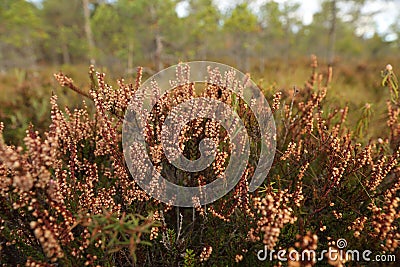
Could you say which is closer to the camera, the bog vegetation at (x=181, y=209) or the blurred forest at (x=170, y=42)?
the bog vegetation at (x=181, y=209)

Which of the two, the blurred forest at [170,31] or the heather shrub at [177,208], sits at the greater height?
the blurred forest at [170,31]

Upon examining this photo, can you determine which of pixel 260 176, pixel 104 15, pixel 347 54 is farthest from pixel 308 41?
pixel 260 176

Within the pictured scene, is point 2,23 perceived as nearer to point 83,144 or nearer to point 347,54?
point 83,144

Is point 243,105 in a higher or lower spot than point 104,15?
lower

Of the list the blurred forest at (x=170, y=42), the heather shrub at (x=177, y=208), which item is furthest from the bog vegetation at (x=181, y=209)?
the blurred forest at (x=170, y=42)

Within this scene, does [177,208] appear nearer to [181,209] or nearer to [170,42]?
[181,209]

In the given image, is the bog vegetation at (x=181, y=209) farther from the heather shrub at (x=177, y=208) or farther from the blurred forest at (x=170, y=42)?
the blurred forest at (x=170, y=42)

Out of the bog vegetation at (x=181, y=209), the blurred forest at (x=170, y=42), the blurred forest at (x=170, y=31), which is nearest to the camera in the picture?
the bog vegetation at (x=181, y=209)

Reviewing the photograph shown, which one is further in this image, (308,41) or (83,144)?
→ (308,41)

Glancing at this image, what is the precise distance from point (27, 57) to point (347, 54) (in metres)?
25.7

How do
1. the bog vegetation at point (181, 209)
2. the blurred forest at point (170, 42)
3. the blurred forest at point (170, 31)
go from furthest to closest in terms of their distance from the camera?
the blurred forest at point (170, 31) → the blurred forest at point (170, 42) → the bog vegetation at point (181, 209)

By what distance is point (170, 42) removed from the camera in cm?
1007

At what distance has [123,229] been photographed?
1.14 meters

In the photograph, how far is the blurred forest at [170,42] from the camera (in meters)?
5.96
